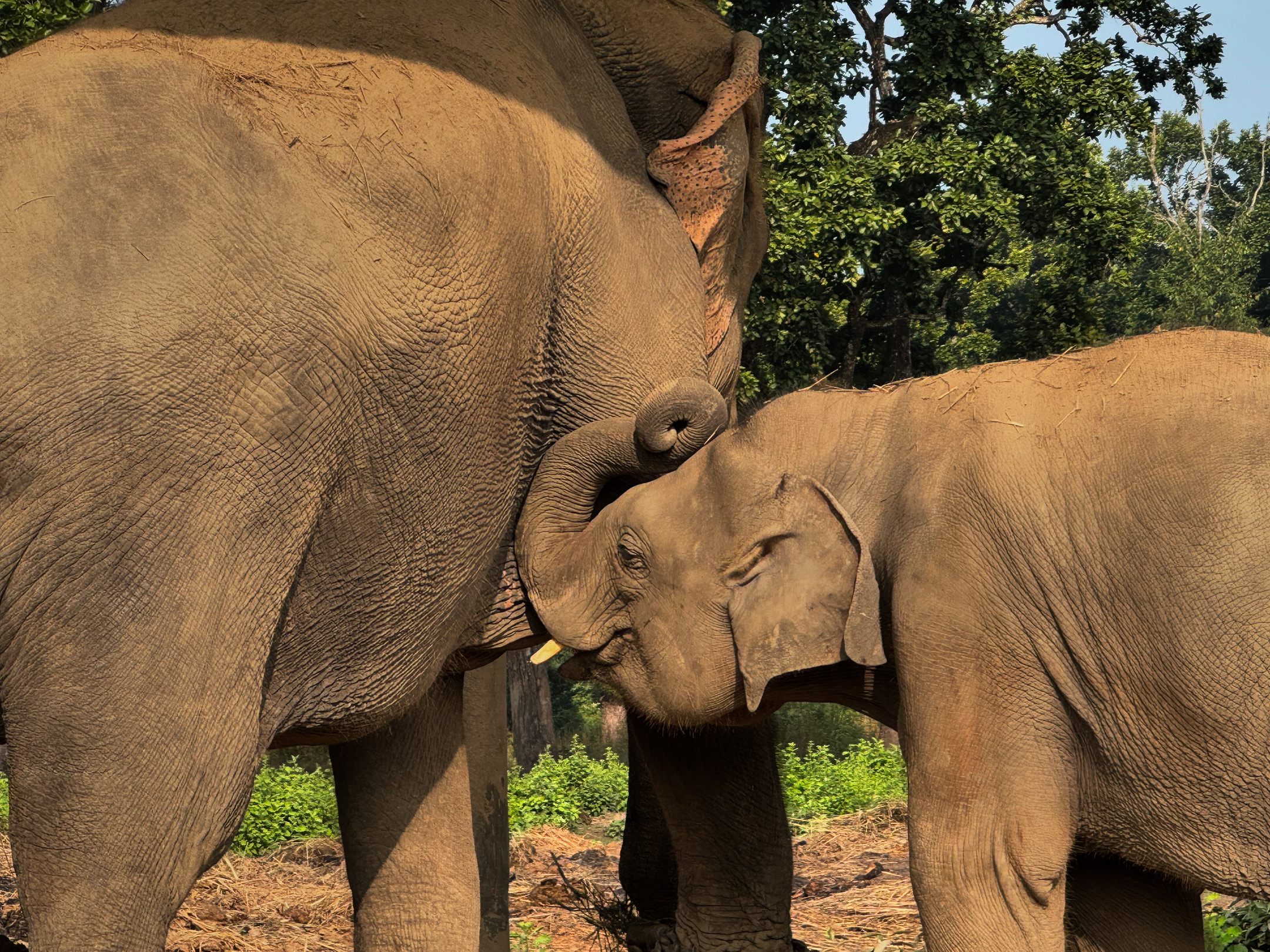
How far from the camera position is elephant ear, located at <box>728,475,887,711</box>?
3320 mm

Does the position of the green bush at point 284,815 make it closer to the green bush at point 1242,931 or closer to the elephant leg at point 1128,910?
the green bush at point 1242,931

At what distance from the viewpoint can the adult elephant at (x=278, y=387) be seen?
2.57 metres

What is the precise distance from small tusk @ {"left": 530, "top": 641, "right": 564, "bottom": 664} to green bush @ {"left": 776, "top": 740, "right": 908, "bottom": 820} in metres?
5.87

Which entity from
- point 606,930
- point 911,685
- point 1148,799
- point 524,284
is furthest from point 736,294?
point 606,930

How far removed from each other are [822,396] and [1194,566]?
3.08 ft

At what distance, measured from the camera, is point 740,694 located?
11.5 feet

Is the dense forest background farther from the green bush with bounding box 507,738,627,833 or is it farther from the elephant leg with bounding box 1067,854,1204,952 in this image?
the elephant leg with bounding box 1067,854,1204,952

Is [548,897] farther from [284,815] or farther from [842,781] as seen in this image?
[842,781]

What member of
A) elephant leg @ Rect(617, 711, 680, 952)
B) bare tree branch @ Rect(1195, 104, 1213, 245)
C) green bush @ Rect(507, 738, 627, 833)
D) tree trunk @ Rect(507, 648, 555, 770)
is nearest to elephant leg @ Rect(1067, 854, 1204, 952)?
elephant leg @ Rect(617, 711, 680, 952)

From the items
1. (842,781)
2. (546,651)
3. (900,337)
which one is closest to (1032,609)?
(546,651)

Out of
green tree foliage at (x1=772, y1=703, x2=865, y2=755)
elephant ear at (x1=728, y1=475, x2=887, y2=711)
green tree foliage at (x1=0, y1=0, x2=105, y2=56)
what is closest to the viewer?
elephant ear at (x1=728, y1=475, x2=887, y2=711)

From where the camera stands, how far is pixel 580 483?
3.69m

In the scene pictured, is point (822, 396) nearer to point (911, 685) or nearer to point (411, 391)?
point (911, 685)

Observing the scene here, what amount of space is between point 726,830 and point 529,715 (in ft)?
32.9
